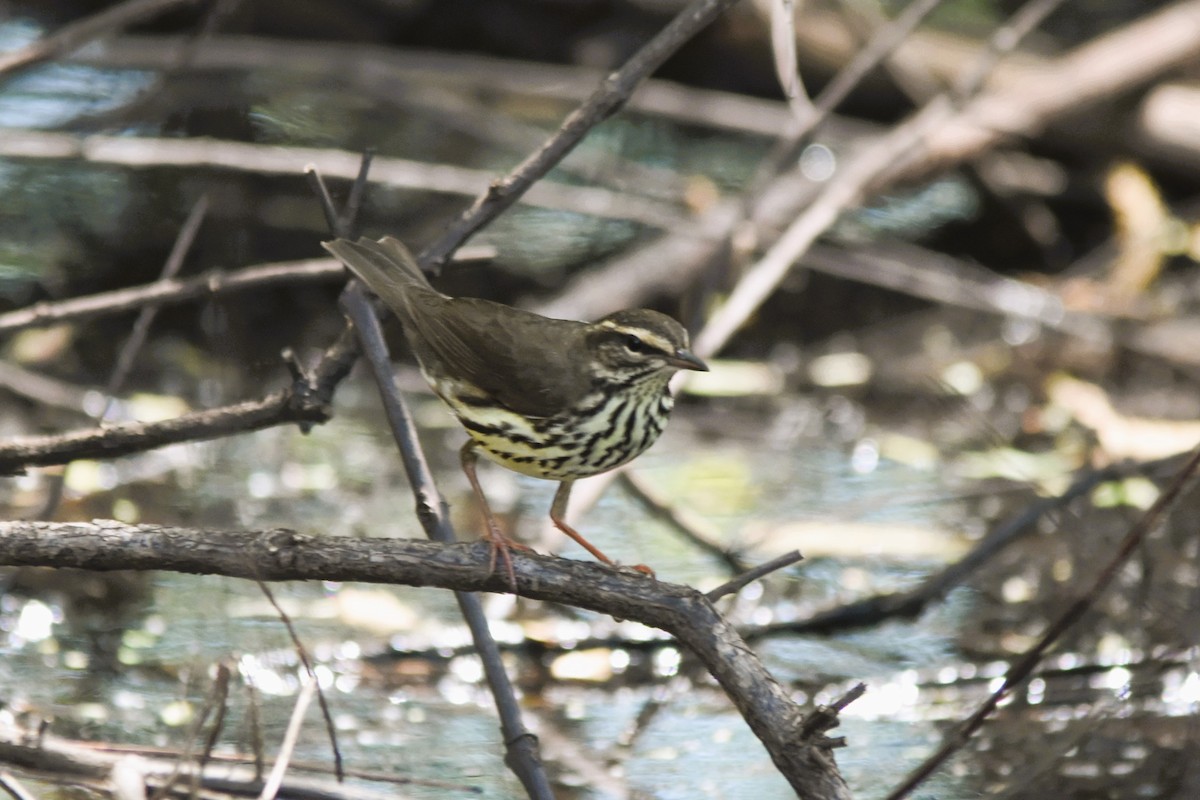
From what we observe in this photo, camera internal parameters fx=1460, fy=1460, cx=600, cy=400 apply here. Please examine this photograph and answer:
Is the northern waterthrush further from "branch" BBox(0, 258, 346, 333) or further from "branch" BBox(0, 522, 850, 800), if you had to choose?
"branch" BBox(0, 522, 850, 800)

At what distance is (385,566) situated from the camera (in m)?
2.70

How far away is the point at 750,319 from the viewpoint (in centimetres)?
759

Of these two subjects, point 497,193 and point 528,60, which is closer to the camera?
point 497,193

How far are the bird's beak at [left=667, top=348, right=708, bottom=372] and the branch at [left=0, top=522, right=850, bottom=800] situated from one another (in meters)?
0.98

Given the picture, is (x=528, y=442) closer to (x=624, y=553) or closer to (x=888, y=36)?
(x=624, y=553)

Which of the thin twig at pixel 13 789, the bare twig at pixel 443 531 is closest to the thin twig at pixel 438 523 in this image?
the bare twig at pixel 443 531

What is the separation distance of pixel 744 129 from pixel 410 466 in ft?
16.1

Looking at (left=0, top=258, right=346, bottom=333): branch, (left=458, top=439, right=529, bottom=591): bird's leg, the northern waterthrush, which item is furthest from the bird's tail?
(left=458, top=439, right=529, bottom=591): bird's leg

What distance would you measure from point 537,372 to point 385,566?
3.60ft

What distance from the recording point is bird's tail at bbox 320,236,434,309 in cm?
376

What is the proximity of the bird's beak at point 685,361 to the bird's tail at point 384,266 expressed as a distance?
2.28ft

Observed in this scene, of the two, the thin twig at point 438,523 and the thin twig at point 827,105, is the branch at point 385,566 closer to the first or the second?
the thin twig at point 438,523

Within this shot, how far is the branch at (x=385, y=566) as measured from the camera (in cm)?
269

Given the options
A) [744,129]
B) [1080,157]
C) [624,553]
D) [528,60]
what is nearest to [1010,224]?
[1080,157]
